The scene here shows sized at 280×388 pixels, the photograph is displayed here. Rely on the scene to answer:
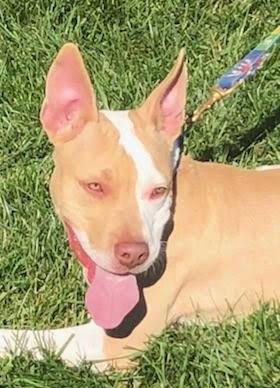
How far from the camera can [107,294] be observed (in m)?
4.12

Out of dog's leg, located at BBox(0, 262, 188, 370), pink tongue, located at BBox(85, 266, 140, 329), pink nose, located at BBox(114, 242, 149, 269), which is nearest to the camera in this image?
pink nose, located at BBox(114, 242, 149, 269)

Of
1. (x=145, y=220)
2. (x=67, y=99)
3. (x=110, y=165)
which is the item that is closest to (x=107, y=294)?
(x=145, y=220)

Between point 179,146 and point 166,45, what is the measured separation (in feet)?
5.13

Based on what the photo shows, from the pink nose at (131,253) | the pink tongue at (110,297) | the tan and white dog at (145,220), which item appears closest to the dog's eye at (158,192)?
the tan and white dog at (145,220)

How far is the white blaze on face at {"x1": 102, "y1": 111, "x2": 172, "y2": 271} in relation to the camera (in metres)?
3.95

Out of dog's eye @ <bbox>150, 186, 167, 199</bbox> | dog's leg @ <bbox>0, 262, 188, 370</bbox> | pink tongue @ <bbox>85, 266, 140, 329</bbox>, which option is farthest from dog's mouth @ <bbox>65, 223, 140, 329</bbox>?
dog's eye @ <bbox>150, 186, 167, 199</bbox>

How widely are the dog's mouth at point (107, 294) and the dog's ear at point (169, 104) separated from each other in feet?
1.58

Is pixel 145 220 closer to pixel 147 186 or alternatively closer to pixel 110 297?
pixel 147 186

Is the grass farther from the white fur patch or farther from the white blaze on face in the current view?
the white blaze on face

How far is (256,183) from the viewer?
14.5ft

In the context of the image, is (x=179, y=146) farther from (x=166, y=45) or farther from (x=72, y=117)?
(x=166, y=45)

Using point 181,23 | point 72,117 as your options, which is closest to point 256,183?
point 72,117

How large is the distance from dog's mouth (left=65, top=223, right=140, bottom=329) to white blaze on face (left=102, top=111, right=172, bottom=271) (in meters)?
0.16

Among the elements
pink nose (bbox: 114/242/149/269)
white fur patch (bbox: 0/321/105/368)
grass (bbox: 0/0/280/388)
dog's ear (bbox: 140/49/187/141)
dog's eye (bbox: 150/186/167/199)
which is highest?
dog's ear (bbox: 140/49/187/141)
